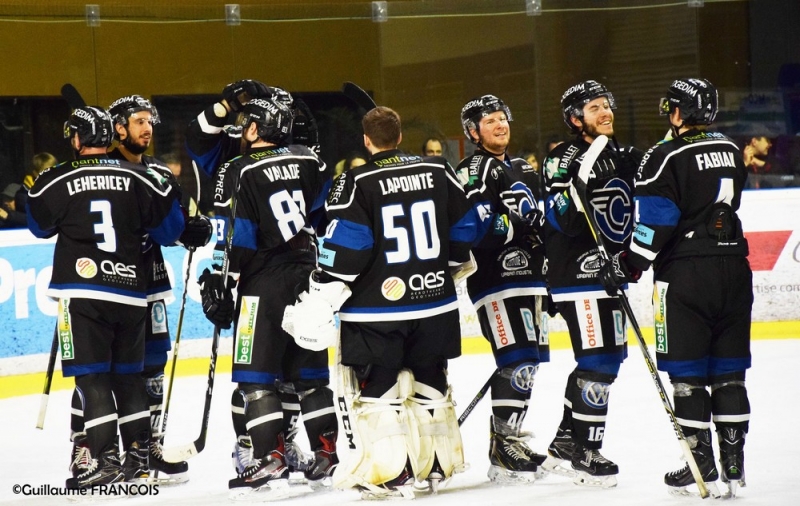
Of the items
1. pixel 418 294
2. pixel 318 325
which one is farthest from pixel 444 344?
pixel 318 325

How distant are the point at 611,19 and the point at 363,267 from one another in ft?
20.3

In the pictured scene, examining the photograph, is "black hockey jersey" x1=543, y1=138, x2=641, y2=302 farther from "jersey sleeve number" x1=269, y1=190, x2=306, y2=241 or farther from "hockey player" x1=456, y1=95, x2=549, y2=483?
"jersey sleeve number" x1=269, y1=190, x2=306, y2=241

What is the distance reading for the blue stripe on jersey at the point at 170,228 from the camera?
462 centimetres

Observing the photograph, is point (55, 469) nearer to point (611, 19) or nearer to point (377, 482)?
point (377, 482)

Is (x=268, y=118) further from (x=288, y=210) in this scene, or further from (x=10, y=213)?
(x=10, y=213)

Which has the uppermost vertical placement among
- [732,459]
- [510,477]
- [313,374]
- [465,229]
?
[465,229]

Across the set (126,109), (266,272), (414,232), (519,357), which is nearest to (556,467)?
(519,357)

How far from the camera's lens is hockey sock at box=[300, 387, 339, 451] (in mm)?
4520

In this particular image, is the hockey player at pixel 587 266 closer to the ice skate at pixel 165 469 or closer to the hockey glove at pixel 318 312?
the hockey glove at pixel 318 312

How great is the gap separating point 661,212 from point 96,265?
2.16 metres

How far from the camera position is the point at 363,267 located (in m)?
4.17

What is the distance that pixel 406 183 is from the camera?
4.18m

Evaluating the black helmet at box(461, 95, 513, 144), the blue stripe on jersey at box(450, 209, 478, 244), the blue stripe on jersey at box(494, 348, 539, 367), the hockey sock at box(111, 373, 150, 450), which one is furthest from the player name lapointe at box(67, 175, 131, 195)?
the blue stripe on jersey at box(494, 348, 539, 367)

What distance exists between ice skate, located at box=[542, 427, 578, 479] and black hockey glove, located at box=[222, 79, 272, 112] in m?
1.83
